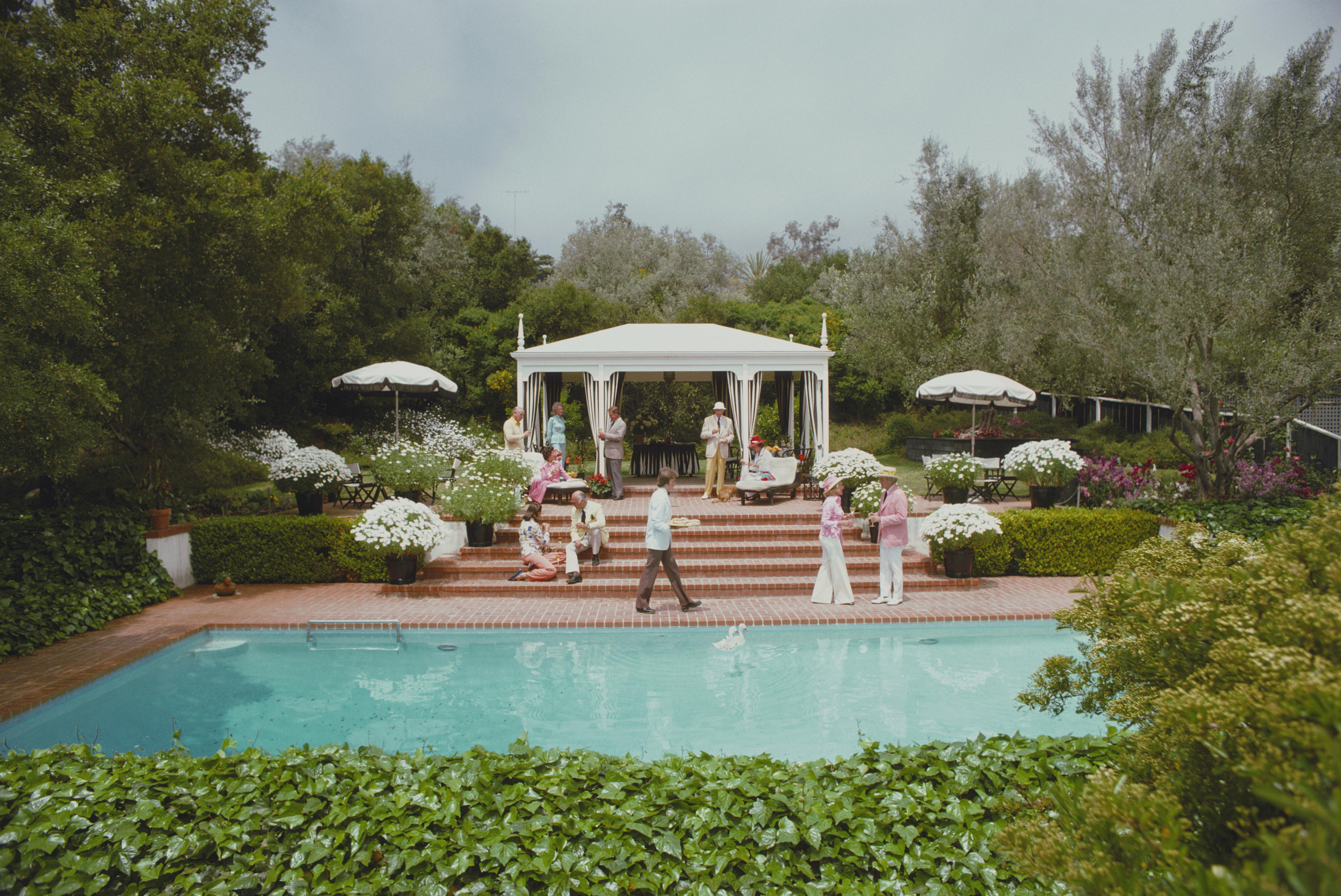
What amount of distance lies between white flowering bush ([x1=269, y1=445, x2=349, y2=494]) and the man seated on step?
16.9 ft

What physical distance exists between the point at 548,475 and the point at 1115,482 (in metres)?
9.23

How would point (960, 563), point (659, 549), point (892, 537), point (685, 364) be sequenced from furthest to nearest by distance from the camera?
point (685, 364) → point (960, 563) → point (892, 537) → point (659, 549)

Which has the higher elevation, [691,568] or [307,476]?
[307,476]

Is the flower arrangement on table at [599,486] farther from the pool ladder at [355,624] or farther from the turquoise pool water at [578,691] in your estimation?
the pool ladder at [355,624]

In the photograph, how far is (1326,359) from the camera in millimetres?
8938

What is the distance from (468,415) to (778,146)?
48.3 ft

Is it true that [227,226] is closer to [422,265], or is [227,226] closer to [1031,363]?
[1031,363]

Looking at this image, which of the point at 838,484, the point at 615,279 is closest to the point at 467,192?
the point at 615,279

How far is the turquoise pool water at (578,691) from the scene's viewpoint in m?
6.09

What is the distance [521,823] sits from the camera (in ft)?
10.7

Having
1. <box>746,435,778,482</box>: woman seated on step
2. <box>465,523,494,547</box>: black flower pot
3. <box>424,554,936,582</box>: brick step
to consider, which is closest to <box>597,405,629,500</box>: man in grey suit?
<box>746,435,778,482</box>: woman seated on step

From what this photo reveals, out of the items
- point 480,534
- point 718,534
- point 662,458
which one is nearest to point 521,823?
point 480,534

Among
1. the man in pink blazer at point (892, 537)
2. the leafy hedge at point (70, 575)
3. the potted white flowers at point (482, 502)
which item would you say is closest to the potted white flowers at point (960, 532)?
the man in pink blazer at point (892, 537)

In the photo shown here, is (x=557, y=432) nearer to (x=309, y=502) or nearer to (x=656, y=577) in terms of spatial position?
(x=309, y=502)
